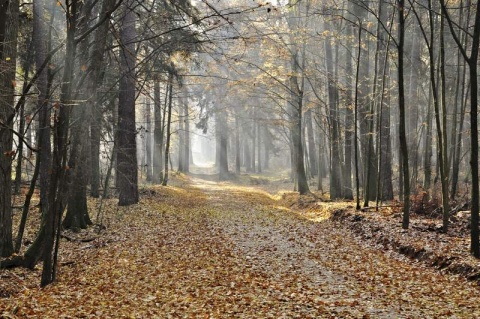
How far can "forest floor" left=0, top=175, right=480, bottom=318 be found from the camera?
250 inches

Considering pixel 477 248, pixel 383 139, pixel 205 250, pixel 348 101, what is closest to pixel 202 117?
pixel 348 101

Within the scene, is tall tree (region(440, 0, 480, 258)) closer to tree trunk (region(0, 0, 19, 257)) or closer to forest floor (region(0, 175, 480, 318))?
forest floor (region(0, 175, 480, 318))

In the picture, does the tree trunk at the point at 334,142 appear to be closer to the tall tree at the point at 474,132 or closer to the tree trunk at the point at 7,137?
the tall tree at the point at 474,132

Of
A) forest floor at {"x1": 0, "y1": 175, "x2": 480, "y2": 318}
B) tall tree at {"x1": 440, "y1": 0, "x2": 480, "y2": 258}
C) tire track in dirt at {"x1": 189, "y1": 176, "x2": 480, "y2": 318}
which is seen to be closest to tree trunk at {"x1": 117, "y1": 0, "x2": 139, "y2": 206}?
forest floor at {"x1": 0, "y1": 175, "x2": 480, "y2": 318}

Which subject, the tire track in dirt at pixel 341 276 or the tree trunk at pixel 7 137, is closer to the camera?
the tire track in dirt at pixel 341 276

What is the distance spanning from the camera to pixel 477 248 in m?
8.35

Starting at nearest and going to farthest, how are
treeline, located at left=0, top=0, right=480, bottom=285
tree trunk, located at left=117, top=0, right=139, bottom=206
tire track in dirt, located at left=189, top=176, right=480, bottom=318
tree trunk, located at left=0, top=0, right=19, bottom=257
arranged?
tire track in dirt, located at left=189, top=176, right=480, bottom=318, treeline, located at left=0, top=0, right=480, bottom=285, tree trunk, located at left=0, top=0, right=19, bottom=257, tree trunk, located at left=117, top=0, right=139, bottom=206

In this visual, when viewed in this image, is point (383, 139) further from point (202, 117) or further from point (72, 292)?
point (202, 117)

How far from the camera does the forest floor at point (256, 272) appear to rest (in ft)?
20.8

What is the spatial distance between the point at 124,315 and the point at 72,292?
5.24ft

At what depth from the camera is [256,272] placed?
28.0ft

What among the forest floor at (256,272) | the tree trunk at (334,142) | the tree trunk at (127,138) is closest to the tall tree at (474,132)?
the forest floor at (256,272)

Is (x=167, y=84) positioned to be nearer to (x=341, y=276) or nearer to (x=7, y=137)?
(x=7, y=137)

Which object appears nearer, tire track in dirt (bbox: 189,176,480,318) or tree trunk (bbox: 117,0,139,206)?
tire track in dirt (bbox: 189,176,480,318)
